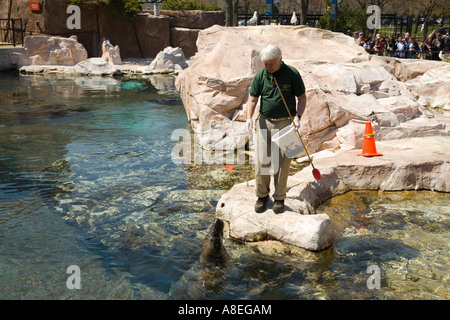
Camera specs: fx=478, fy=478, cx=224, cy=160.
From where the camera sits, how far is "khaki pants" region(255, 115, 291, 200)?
4.76 meters

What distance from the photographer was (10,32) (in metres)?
25.3

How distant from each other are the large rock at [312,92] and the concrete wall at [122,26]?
16839 millimetres

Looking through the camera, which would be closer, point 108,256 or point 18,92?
point 108,256

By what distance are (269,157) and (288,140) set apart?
30 cm

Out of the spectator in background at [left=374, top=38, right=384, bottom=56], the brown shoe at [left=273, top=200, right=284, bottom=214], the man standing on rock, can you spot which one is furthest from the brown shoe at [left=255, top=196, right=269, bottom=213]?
the spectator in background at [left=374, top=38, right=384, bottom=56]

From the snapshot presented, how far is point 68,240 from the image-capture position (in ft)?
16.6

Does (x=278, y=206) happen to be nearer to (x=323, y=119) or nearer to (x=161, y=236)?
(x=161, y=236)

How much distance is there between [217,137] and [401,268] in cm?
486

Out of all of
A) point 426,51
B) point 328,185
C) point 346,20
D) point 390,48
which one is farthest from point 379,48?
point 328,185

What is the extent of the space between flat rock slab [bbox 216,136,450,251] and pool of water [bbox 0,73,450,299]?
139 mm
